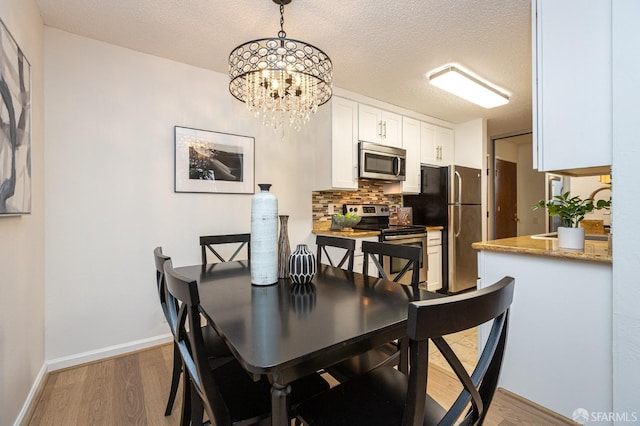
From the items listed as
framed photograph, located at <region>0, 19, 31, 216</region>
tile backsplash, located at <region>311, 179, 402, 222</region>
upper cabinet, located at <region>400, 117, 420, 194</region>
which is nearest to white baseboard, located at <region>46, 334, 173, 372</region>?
framed photograph, located at <region>0, 19, 31, 216</region>

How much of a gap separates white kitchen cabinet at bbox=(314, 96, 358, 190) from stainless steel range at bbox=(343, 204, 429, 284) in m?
0.48

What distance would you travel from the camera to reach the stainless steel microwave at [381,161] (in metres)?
3.36

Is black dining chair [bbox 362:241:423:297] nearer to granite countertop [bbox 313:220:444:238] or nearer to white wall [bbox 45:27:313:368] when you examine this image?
granite countertop [bbox 313:220:444:238]

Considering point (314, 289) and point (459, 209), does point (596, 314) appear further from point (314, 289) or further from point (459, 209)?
point (459, 209)

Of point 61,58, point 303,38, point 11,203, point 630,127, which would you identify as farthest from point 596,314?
point 61,58

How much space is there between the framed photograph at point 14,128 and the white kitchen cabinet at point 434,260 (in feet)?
11.8

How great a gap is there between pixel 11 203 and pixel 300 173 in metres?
2.27

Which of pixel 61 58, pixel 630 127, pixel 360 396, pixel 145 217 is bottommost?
pixel 360 396

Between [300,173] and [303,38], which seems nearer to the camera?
[303,38]

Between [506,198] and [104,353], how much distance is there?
243 inches

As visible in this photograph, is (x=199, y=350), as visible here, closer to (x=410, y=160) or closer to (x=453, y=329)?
(x=453, y=329)

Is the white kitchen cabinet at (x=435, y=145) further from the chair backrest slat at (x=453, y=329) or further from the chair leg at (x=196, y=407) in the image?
the chair leg at (x=196, y=407)

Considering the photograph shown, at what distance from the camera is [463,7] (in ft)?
6.29

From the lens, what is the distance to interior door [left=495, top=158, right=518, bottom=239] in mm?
5293
